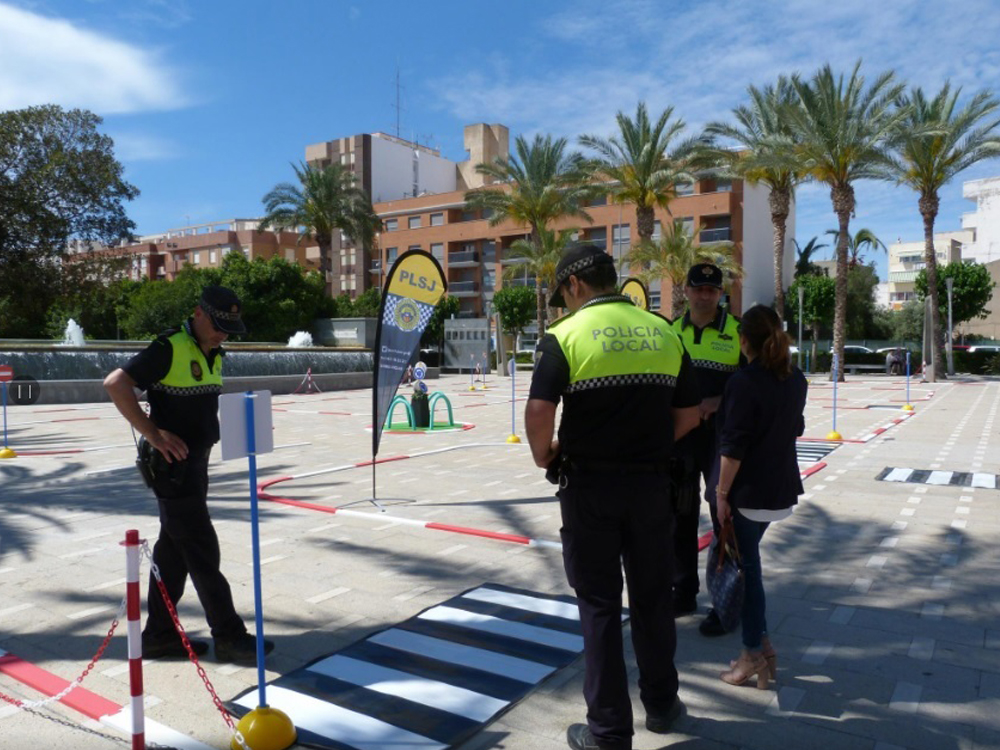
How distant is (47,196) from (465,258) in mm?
39778

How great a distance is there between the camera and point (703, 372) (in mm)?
4562

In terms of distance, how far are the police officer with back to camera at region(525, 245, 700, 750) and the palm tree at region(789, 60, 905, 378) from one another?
97.6ft

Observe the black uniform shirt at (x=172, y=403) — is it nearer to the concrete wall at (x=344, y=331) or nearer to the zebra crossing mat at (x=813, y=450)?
the zebra crossing mat at (x=813, y=450)

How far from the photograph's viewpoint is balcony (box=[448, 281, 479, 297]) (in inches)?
2694

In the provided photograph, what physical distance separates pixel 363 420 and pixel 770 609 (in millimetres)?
13449

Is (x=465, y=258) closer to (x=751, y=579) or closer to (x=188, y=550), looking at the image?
(x=188, y=550)

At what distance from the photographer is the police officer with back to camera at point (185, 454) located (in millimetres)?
3802

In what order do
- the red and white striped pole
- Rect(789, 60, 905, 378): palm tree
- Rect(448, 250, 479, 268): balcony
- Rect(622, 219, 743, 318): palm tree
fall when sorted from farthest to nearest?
Rect(448, 250, 479, 268): balcony → Rect(622, 219, 743, 318): palm tree → Rect(789, 60, 905, 378): palm tree → the red and white striped pole

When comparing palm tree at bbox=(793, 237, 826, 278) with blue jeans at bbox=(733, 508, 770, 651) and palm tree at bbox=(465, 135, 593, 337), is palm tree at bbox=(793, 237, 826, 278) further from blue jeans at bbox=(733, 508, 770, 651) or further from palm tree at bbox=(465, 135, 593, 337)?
blue jeans at bbox=(733, 508, 770, 651)

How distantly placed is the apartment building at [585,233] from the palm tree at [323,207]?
144 inches

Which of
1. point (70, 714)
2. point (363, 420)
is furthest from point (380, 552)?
point (363, 420)

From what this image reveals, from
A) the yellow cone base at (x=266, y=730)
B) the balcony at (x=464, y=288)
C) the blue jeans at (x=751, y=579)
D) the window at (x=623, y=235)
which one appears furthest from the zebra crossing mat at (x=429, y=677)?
the balcony at (x=464, y=288)

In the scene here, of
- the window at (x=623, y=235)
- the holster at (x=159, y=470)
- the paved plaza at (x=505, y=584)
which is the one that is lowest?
the paved plaza at (x=505, y=584)

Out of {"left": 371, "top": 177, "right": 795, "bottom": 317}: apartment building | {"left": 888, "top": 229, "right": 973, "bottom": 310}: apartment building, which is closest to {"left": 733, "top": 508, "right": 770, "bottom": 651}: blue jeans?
{"left": 371, "top": 177, "right": 795, "bottom": 317}: apartment building
